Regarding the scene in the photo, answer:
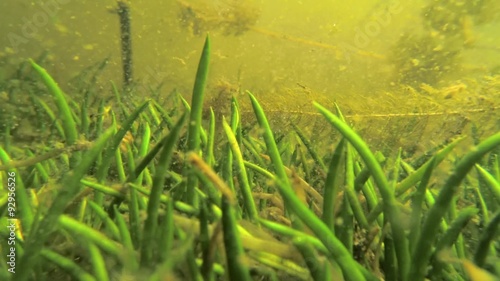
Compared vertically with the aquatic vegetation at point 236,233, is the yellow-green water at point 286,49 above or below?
above

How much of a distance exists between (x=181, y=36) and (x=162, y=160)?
641 inches

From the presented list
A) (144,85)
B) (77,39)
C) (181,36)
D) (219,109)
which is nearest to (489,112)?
(219,109)

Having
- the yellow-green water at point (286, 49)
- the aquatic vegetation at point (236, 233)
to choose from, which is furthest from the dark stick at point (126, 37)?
the aquatic vegetation at point (236, 233)

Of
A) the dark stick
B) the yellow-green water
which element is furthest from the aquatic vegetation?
the dark stick

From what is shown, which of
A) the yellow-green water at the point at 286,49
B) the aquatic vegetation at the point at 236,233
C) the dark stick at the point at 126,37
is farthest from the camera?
the dark stick at the point at 126,37

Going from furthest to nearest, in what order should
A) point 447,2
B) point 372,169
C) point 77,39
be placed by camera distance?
point 77,39 < point 447,2 < point 372,169

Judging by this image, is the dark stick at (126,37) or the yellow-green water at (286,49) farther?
the dark stick at (126,37)

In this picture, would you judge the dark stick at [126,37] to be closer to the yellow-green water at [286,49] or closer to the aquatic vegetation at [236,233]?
the yellow-green water at [286,49]

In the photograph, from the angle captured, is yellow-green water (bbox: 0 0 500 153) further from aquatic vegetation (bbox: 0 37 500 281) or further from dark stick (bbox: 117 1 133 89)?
aquatic vegetation (bbox: 0 37 500 281)

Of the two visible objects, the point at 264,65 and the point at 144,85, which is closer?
the point at 144,85

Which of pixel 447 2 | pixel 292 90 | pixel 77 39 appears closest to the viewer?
pixel 292 90

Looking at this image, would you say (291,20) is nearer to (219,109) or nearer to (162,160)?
(219,109)

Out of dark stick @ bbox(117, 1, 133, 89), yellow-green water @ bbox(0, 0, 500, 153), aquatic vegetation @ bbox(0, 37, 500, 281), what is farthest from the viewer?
dark stick @ bbox(117, 1, 133, 89)

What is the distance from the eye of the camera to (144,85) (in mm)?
4809
